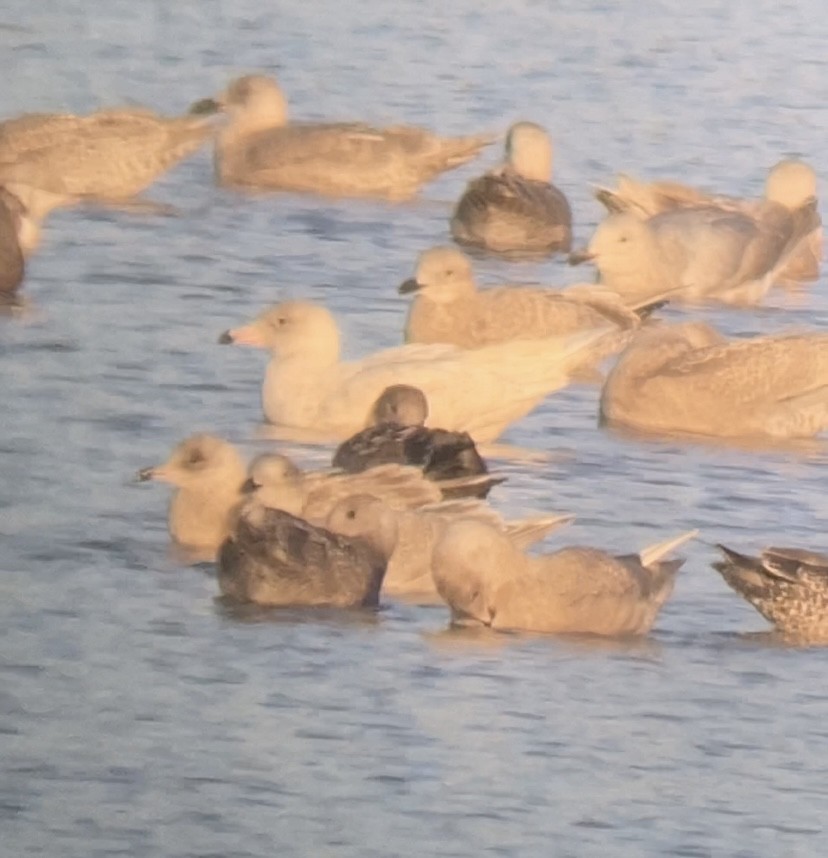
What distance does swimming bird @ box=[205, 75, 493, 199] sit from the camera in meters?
10.0

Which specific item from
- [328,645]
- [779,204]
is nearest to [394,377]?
[328,645]

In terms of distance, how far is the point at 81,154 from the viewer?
9.78 m

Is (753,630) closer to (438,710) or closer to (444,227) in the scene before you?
(438,710)

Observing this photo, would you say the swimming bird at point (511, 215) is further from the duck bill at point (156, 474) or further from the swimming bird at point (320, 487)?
the swimming bird at point (320, 487)

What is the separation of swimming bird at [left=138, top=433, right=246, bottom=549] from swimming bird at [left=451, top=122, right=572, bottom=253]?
8.70 ft

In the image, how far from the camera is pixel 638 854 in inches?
225

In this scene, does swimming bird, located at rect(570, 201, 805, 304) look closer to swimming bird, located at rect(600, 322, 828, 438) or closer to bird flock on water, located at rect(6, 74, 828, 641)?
bird flock on water, located at rect(6, 74, 828, 641)

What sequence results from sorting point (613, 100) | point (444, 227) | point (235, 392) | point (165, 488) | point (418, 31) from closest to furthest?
point (165, 488) < point (235, 392) < point (444, 227) < point (613, 100) < point (418, 31)

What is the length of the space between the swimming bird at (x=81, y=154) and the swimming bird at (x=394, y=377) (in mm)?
2005

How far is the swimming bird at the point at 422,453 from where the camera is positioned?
6.96 meters

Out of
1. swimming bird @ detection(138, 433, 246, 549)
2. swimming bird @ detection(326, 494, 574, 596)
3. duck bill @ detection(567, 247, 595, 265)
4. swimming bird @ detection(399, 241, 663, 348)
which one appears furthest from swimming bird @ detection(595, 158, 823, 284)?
swimming bird @ detection(326, 494, 574, 596)

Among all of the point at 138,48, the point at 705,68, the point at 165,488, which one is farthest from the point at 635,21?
the point at 165,488

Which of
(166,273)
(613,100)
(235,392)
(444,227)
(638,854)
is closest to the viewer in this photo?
(638,854)

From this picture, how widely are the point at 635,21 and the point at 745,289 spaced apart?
3.18 metres
